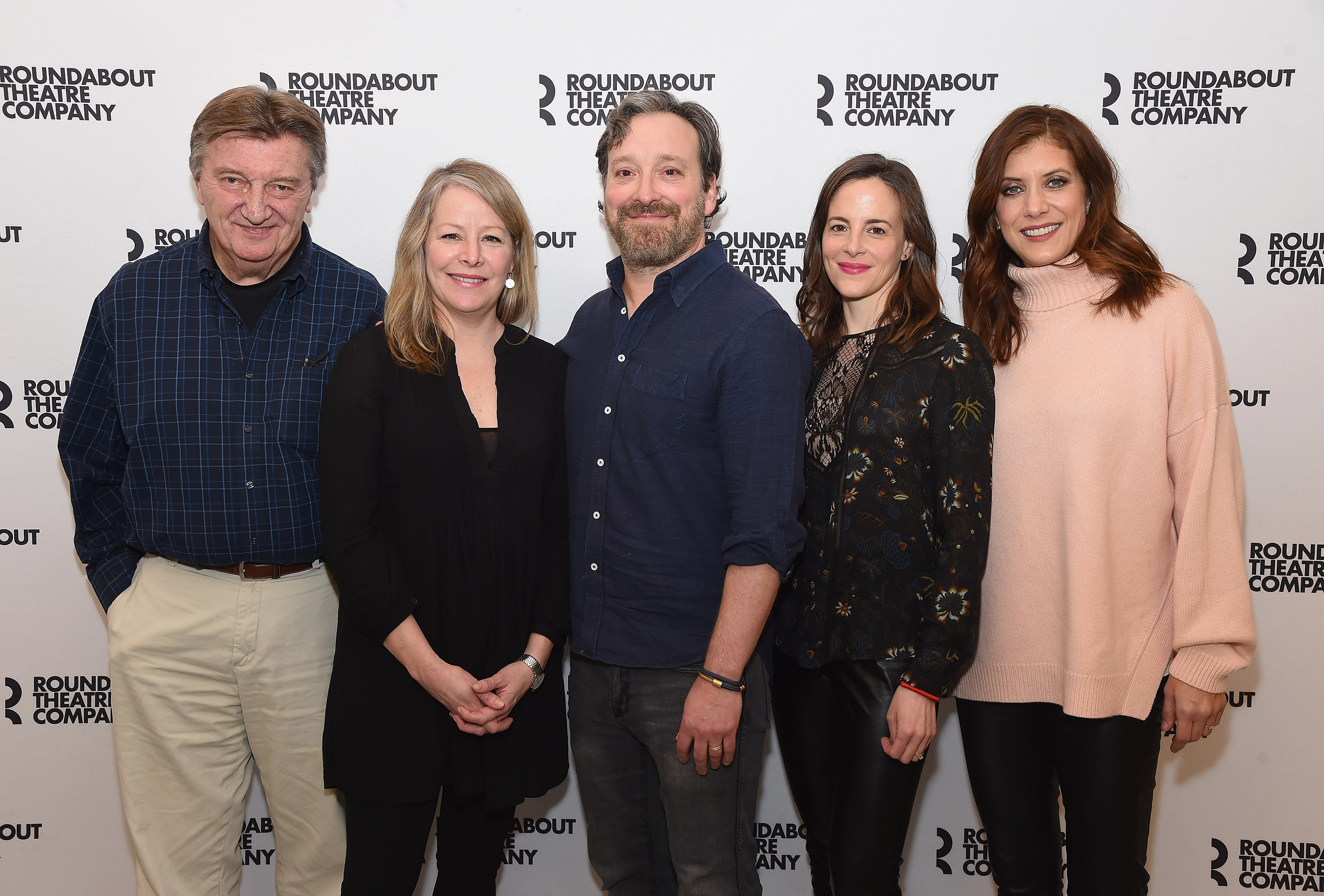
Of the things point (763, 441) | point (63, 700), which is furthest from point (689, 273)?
point (63, 700)

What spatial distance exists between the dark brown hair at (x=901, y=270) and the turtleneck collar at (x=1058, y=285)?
0.20 meters

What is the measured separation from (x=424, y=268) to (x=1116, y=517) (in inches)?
61.6

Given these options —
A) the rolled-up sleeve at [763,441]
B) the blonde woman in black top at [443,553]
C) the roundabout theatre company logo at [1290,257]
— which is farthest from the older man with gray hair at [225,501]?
the roundabout theatre company logo at [1290,257]

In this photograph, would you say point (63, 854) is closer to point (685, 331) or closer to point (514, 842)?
point (514, 842)

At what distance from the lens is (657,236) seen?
1.73m

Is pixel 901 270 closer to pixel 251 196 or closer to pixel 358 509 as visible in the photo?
pixel 358 509

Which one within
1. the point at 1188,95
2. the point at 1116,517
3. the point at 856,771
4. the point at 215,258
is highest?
the point at 1188,95

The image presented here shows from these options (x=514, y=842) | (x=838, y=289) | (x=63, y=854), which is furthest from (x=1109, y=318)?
(x=63, y=854)

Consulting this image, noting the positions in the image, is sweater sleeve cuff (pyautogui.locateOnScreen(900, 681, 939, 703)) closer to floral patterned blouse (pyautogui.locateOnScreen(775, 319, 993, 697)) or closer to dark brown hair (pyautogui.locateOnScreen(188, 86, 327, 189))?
floral patterned blouse (pyautogui.locateOnScreen(775, 319, 993, 697))

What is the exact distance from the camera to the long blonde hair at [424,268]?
1690mm

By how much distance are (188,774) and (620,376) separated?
1365 mm

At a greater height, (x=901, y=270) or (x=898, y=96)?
(x=898, y=96)

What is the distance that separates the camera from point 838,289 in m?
1.82

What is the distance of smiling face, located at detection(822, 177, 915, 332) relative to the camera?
177 cm
